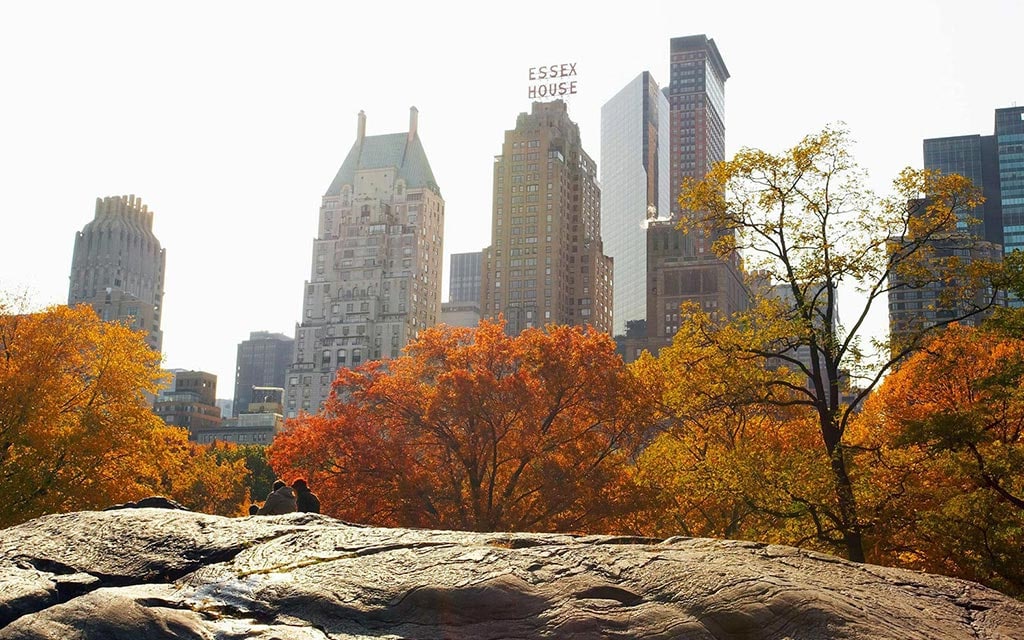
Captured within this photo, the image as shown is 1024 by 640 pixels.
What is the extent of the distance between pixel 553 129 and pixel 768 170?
174m

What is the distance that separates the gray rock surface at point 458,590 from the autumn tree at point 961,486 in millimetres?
8645

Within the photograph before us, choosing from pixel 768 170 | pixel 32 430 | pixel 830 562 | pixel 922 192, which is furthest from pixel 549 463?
pixel 830 562

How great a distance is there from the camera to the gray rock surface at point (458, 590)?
40.7ft

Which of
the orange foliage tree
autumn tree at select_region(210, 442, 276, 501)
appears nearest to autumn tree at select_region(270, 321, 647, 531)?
the orange foliage tree

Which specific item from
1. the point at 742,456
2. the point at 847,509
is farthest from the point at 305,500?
the point at 847,509

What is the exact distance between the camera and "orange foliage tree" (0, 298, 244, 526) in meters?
33.5

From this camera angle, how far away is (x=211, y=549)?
1617 cm

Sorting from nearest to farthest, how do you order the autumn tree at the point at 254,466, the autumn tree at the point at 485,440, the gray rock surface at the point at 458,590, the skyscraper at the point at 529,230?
the gray rock surface at the point at 458,590 → the autumn tree at the point at 485,440 → the autumn tree at the point at 254,466 → the skyscraper at the point at 529,230

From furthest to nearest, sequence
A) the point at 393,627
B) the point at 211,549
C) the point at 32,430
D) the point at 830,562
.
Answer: the point at 32,430 < the point at 211,549 < the point at 830,562 < the point at 393,627

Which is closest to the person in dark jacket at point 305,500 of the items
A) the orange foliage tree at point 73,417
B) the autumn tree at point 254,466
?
the orange foliage tree at point 73,417

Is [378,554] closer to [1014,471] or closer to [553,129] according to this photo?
[1014,471]

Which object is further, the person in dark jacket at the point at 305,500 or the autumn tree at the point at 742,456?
the autumn tree at the point at 742,456

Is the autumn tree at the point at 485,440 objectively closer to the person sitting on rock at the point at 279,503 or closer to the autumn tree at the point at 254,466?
the person sitting on rock at the point at 279,503

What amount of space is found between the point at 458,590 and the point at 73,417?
27.7 meters
